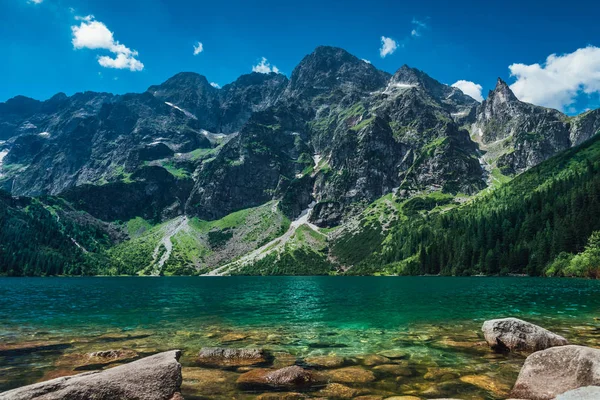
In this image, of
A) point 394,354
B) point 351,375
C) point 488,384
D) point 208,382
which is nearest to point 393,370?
point 351,375

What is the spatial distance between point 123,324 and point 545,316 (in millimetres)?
48595

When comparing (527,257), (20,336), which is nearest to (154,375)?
(20,336)

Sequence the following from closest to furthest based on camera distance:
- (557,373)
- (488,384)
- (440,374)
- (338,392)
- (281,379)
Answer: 1. (557,373)
2. (338,392)
3. (488,384)
4. (281,379)
5. (440,374)

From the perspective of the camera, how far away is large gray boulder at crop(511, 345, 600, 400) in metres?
14.4

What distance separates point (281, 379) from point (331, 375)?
121 inches

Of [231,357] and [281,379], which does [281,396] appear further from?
[231,357]

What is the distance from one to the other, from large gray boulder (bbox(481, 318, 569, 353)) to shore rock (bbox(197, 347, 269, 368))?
16.3 metres

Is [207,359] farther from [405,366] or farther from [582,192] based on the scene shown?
[582,192]

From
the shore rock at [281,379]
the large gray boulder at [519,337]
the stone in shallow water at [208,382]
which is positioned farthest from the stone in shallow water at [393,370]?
the large gray boulder at [519,337]

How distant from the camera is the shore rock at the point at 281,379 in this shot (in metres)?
18.0

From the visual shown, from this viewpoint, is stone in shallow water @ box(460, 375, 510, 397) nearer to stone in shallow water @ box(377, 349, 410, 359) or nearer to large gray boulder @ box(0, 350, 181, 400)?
stone in shallow water @ box(377, 349, 410, 359)

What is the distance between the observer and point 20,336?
33.1 m

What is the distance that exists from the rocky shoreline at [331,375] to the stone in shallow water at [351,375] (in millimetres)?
54

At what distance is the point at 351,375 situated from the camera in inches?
782
